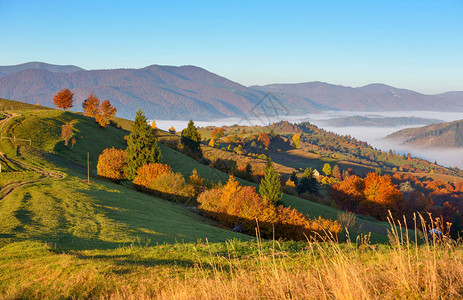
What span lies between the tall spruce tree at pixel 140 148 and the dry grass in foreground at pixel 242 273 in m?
41.4

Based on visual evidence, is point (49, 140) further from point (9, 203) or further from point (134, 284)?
point (134, 284)

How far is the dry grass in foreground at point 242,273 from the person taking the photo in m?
6.62

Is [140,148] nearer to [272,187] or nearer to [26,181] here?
[26,181]

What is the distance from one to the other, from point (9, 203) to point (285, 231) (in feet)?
96.5

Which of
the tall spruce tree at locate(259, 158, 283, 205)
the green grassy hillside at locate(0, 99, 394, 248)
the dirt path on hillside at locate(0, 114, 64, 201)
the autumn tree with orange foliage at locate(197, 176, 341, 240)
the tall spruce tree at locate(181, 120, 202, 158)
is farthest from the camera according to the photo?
the tall spruce tree at locate(181, 120, 202, 158)

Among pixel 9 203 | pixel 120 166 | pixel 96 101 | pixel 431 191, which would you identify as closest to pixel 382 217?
pixel 120 166

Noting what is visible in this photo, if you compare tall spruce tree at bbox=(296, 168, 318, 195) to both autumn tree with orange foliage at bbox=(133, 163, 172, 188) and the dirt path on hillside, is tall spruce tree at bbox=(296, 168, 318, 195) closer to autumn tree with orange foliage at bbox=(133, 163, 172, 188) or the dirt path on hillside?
autumn tree with orange foliage at bbox=(133, 163, 172, 188)

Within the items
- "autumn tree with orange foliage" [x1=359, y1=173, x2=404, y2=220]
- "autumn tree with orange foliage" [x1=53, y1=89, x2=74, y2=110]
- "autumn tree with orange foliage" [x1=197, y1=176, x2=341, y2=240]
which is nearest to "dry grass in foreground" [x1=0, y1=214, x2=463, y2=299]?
"autumn tree with orange foliage" [x1=197, y1=176, x2=341, y2=240]

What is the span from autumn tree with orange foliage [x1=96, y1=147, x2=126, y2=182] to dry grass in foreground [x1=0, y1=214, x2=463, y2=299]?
127 feet

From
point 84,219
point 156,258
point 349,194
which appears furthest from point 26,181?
point 349,194

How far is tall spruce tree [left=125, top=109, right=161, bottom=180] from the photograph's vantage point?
55.9m

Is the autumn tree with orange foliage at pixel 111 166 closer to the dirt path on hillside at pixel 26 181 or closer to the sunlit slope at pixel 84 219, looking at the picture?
the dirt path on hillside at pixel 26 181

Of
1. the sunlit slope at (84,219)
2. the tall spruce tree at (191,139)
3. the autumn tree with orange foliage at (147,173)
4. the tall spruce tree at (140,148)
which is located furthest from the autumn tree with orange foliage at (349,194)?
the sunlit slope at (84,219)

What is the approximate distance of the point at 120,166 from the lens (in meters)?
55.0
